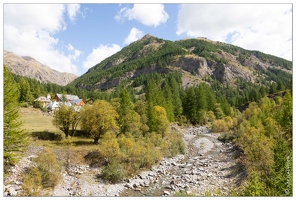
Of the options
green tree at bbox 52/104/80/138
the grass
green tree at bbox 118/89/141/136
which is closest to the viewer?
the grass

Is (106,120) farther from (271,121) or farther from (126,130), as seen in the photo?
(271,121)

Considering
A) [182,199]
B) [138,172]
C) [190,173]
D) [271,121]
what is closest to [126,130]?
[138,172]

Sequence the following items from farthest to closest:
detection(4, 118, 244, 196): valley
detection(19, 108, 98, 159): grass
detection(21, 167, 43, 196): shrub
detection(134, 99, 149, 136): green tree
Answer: detection(134, 99, 149, 136): green tree → detection(19, 108, 98, 159): grass → detection(4, 118, 244, 196): valley → detection(21, 167, 43, 196): shrub

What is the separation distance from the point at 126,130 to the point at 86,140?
306 inches

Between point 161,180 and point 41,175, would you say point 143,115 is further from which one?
point 41,175

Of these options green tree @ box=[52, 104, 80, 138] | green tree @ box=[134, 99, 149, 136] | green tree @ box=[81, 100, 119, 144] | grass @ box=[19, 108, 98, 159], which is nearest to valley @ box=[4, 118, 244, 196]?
grass @ box=[19, 108, 98, 159]

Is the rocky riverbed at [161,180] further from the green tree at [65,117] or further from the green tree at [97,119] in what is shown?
the green tree at [65,117]

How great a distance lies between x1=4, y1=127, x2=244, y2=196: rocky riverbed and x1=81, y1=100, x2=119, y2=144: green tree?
27.5 ft

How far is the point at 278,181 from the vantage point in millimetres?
19047

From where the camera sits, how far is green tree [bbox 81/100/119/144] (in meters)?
39.1

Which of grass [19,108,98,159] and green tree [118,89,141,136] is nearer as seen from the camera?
grass [19,108,98,159]

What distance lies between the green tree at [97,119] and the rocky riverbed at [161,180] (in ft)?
27.5

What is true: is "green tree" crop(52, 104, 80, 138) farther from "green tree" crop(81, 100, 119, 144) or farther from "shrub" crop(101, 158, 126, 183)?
"shrub" crop(101, 158, 126, 183)

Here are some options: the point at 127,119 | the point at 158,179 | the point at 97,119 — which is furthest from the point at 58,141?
the point at 158,179
